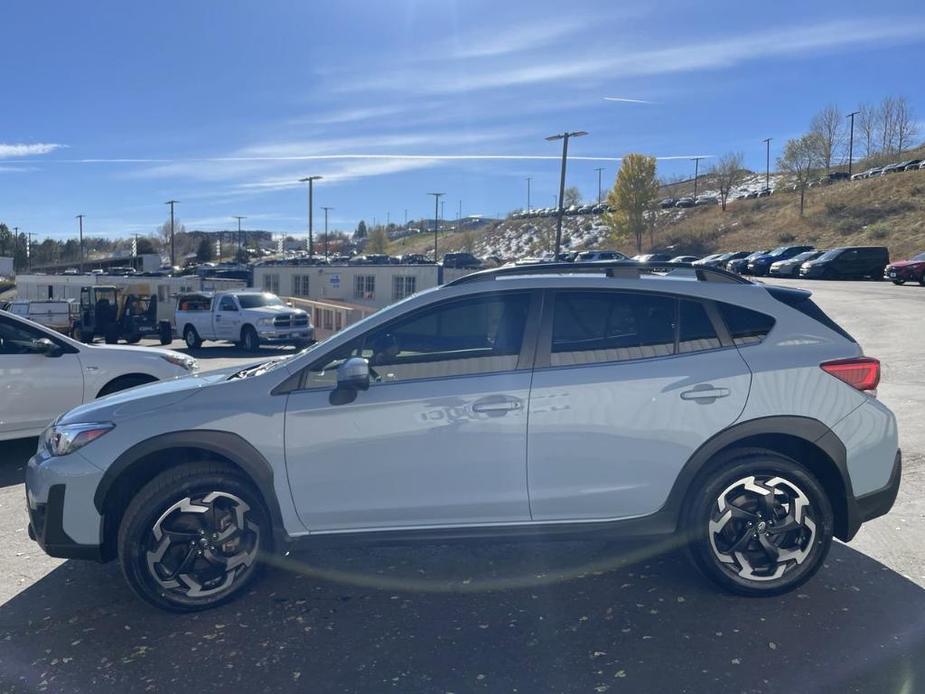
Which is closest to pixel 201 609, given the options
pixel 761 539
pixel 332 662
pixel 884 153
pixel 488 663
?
pixel 332 662

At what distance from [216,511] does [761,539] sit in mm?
2793

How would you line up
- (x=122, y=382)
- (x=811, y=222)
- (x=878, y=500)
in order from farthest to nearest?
(x=811, y=222) → (x=122, y=382) → (x=878, y=500)

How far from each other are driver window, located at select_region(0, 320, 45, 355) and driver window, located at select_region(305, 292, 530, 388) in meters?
4.39

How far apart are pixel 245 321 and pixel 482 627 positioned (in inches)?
736

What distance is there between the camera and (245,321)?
2122 centimetres

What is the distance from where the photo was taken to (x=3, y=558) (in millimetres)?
4680

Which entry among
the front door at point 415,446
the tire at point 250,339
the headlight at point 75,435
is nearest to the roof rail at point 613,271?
the front door at point 415,446

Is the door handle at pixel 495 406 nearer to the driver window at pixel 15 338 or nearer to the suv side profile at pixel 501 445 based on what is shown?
the suv side profile at pixel 501 445

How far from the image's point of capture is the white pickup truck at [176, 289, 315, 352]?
20.9m

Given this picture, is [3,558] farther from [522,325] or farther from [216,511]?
[522,325]

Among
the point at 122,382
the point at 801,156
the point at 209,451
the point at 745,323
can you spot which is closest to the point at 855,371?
the point at 745,323

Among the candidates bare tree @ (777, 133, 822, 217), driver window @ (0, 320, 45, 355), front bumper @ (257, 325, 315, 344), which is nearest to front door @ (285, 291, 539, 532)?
driver window @ (0, 320, 45, 355)

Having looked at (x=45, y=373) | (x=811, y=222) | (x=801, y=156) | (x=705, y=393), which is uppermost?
(x=801, y=156)

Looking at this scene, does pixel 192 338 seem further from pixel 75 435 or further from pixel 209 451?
pixel 209 451
